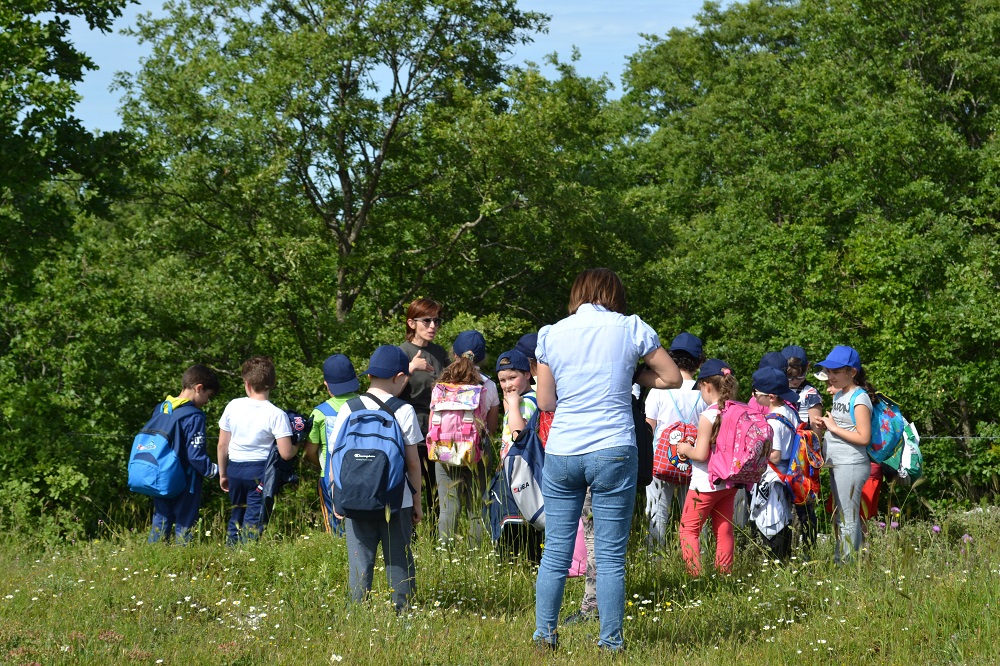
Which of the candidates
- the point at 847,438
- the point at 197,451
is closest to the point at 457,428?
the point at 197,451

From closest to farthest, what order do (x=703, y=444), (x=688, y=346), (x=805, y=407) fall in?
(x=703, y=444)
(x=688, y=346)
(x=805, y=407)

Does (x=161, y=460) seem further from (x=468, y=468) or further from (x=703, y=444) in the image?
(x=703, y=444)

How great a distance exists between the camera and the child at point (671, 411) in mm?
5898

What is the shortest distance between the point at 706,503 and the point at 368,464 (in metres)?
2.11

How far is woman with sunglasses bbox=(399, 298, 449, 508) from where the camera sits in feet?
22.1

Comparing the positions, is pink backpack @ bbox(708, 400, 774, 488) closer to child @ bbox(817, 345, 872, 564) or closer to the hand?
child @ bbox(817, 345, 872, 564)

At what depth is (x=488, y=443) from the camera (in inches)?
244

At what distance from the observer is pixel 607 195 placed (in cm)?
1738

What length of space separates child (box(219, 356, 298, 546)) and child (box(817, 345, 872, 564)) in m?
3.37

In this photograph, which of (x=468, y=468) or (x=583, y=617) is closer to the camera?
(x=583, y=617)

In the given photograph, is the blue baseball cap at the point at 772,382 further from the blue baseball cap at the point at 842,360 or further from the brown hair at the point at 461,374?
the brown hair at the point at 461,374

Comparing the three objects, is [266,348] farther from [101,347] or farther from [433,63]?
[433,63]

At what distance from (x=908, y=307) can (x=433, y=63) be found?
25.3ft

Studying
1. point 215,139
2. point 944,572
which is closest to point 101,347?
point 215,139
